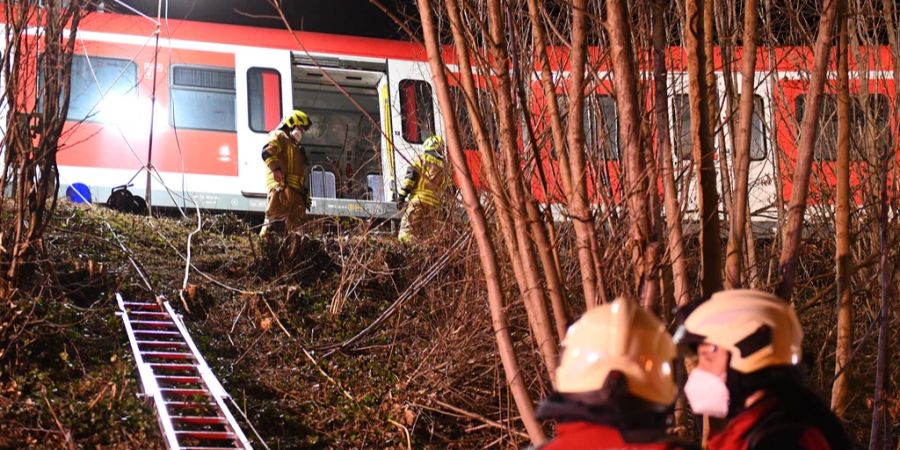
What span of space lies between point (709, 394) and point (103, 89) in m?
13.0

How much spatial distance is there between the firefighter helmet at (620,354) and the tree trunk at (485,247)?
1.94 meters

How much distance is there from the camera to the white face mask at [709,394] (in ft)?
10.0

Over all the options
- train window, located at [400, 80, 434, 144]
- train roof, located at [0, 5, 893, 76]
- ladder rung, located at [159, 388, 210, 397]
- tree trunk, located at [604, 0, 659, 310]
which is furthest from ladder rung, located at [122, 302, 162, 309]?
train window, located at [400, 80, 434, 144]

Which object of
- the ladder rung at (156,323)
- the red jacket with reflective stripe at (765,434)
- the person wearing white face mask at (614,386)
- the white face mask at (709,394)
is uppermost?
the person wearing white face mask at (614,386)

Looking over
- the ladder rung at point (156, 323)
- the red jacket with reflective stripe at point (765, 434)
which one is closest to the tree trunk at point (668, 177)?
the red jacket with reflective stripe at point (765, 434)

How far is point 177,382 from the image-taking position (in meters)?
8.38

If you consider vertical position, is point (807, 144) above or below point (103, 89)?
below

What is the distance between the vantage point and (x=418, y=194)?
11.7 metres

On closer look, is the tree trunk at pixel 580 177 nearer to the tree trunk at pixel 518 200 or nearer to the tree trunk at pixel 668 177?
the tree trunk at pixel 518 200

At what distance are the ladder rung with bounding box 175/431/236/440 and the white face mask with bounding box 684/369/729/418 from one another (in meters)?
4.88

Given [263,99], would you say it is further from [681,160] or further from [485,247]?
[485,247]

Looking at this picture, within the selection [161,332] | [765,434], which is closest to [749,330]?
[765,434]

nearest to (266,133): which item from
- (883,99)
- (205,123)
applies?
(205,123)

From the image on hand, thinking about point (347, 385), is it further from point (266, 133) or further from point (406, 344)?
point (266, 133)
